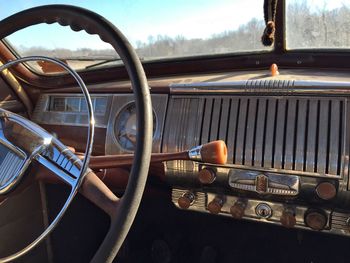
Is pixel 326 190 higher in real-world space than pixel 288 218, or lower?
higher

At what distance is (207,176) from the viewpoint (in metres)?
1.80

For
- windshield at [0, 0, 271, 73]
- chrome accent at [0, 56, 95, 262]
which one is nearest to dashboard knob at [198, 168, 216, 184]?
chrome accent at [0, 56, 95, 262]

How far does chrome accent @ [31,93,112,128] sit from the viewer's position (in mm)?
2100

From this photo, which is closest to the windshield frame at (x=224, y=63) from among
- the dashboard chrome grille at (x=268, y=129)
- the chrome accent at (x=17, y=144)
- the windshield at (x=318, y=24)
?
the windshield at (x=318, y=24)

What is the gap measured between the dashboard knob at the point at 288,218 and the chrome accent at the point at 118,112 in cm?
51

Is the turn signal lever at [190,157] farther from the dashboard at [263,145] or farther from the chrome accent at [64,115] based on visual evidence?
the chrome accent at [64,115]

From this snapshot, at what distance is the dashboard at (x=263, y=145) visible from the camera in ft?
5.31

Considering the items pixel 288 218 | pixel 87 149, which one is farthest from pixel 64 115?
pixel 288 218

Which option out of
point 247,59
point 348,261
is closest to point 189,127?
point 247,59

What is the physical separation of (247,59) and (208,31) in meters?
0.21

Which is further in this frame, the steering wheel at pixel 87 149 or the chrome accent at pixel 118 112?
the chrome accent at pixel 118 112

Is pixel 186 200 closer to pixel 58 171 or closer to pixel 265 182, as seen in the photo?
pixel 265 182

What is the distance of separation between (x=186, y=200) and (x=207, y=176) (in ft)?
0.57

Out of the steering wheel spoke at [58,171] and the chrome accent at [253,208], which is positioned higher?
the steering wheel spoke at [58,171]
